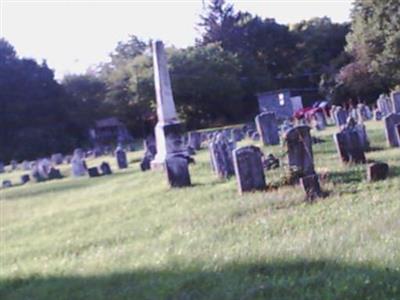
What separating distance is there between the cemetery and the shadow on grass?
0.01m

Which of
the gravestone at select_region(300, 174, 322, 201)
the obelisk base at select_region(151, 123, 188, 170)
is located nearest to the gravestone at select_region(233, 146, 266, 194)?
the gravestone at select_region(300, 174, 322, 201)

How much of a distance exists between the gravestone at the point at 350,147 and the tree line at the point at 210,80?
33.0 metres

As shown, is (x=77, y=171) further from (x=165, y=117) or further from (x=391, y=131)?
(x=391, y=131)

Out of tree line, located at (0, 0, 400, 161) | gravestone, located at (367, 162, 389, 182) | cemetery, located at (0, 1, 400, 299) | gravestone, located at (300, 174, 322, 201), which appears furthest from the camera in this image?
tree line, located at (0, 0, 400, 161)

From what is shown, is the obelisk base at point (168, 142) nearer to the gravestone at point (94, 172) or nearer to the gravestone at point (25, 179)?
the gravestone at point (94, 172)

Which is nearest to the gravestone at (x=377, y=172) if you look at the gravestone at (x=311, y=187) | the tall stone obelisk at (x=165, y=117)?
the gravestone at (x=311, y=187)

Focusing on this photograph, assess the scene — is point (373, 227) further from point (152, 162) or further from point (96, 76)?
point (96, 76)

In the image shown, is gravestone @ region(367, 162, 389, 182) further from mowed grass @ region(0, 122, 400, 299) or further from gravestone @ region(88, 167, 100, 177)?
gravestone @ region(88, 167, 100, 177)

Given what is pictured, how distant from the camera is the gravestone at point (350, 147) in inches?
516

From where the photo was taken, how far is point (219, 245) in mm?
7887

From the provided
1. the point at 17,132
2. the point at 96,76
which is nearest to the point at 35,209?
the point at 17,132

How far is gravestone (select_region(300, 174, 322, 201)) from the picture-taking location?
388 inches

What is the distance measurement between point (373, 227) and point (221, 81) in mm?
47694

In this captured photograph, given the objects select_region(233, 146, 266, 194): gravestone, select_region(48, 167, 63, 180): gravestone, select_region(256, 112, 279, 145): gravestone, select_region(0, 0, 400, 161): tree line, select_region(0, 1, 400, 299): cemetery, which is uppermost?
select_region(0, 0, 400, 161): tree line
